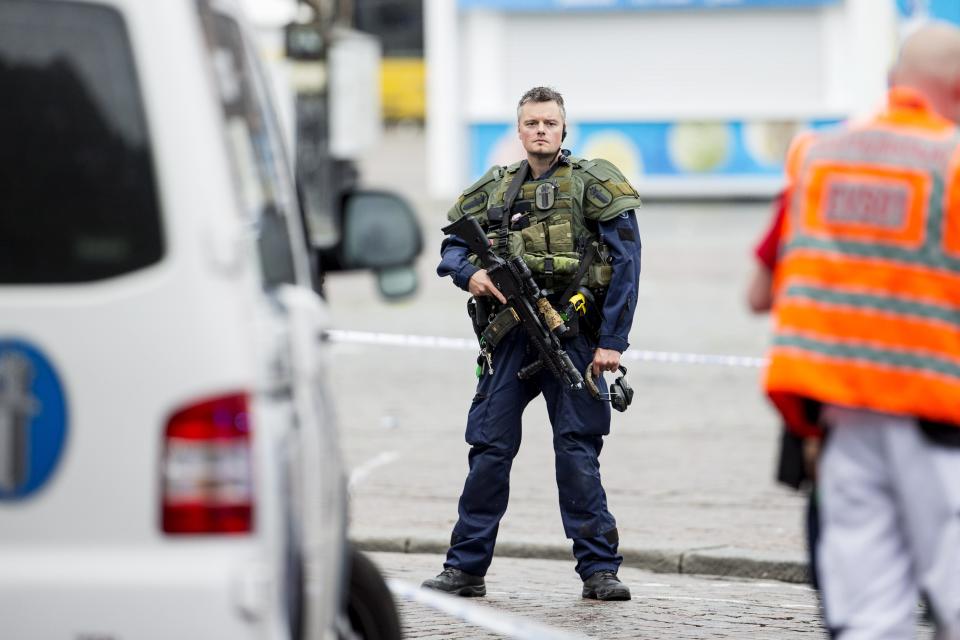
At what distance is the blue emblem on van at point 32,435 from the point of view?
345 cm

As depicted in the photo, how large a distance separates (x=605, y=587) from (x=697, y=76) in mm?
25364

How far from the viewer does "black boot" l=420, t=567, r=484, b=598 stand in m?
6.77

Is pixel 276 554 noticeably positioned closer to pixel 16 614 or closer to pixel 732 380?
pixel 16 614

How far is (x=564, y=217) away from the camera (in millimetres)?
6691

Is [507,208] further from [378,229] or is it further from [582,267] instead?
[378,229]

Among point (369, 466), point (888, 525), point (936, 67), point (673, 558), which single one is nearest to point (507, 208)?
point (673, 558)

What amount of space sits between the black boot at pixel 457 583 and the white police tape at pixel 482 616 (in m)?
0.04

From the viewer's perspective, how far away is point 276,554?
3590 mm

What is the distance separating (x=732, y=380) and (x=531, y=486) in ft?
16.1

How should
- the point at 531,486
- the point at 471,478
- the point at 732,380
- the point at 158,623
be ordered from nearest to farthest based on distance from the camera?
the point at 158,623
the point at 471,478
the point at 531,486
the point at 732,380

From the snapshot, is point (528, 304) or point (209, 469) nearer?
point (209, 469)

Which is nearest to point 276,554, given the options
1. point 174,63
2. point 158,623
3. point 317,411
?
point 158,623

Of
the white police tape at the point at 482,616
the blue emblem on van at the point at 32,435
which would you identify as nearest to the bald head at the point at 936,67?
the white police tape at the point at 482,616

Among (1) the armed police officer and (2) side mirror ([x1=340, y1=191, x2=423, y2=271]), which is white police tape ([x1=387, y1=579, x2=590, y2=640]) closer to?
(1) the armed police officer
